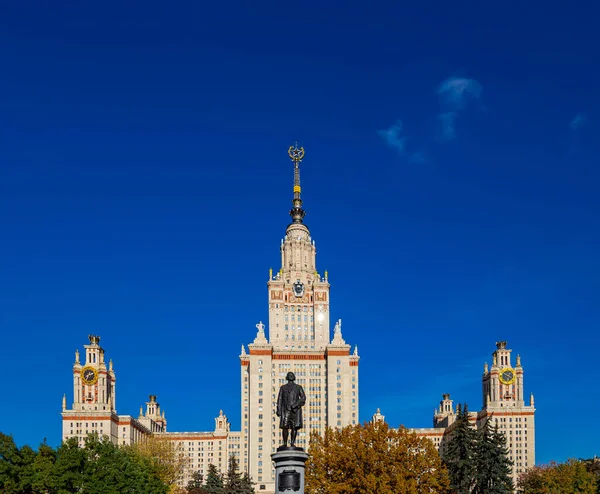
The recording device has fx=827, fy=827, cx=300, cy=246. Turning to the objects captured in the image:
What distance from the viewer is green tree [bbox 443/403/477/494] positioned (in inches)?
3430

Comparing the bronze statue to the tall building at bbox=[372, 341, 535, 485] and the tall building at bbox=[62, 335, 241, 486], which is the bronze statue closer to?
the tall building at bbox=[62, 335, 241, 486]

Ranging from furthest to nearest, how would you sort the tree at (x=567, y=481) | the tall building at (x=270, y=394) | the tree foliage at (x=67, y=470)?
1. the tall building at (x=270, y=394)
2. the tree at (x=567, y=481)
3. the tree foliage at (x=67, y=470)

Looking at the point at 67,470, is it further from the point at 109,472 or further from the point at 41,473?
the point at 109,472

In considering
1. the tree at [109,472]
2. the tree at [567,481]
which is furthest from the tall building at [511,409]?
the tree at [109,472]

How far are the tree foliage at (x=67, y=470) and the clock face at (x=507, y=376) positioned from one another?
349ft

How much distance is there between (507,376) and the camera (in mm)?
173375

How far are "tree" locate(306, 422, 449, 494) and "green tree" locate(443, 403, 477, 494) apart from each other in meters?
15.2

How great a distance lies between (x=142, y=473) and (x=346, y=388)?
4234 inches

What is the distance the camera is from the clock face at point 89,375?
169 m

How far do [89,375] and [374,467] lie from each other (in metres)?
112

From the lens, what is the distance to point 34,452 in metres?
76.4

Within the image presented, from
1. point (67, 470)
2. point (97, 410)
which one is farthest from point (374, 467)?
point (97, 410)

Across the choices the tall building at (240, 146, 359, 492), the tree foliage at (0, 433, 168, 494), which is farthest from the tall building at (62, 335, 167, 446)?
the tree foliage at (0, 433, 168, 494)

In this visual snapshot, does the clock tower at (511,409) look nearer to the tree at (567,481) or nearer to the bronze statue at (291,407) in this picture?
the tree at (567,481)
